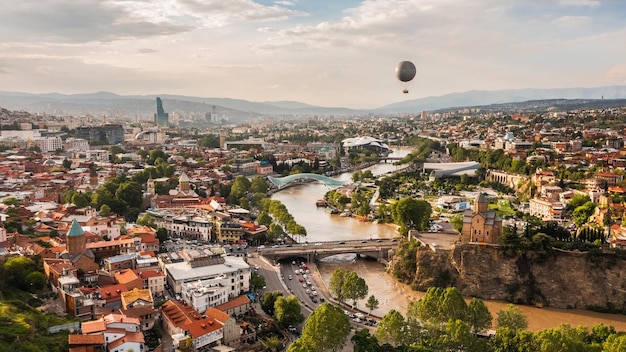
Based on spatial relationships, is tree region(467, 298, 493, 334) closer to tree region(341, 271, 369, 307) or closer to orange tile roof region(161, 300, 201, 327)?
tree region(341, 271, 369, 307)

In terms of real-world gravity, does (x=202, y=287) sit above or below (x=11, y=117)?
below

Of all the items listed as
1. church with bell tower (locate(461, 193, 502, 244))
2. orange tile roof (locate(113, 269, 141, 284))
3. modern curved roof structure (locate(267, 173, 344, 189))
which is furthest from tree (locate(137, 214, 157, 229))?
modern curved roof structure (locate(267, 173, 344, 189))

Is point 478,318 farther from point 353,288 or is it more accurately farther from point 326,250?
point 326,250

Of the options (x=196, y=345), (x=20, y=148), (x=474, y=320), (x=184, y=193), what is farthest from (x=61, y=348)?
(x=20, y=148)

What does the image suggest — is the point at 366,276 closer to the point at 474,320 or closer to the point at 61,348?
the point at 474,320

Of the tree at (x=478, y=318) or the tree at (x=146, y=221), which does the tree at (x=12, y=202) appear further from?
the tree at (x=478, y=318)

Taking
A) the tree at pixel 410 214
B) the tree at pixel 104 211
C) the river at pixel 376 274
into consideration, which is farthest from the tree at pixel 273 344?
the tree at pixel 104 211

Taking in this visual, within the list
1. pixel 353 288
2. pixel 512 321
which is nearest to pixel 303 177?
pixel 353 288
